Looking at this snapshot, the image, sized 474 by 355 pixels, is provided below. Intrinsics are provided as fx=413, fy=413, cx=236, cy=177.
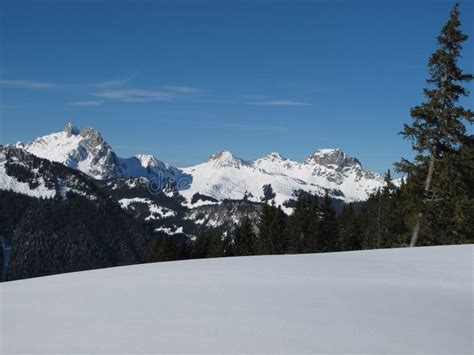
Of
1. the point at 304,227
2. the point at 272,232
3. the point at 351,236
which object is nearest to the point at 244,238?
the point at 272,232

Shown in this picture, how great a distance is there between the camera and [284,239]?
48.7 meters

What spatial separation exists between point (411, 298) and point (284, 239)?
43.1 meters

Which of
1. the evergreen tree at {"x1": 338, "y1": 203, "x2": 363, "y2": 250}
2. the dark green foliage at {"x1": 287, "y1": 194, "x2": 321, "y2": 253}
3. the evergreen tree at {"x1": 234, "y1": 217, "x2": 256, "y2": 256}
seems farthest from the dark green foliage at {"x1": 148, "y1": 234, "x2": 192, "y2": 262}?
the evergreen tree at {"x1": 338, "y1": 203, "x2": 363, "y2": 250}

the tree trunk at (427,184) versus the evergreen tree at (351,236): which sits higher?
the tree trunk at (427,184)

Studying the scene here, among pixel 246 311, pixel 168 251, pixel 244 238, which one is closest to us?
pixel 246 311

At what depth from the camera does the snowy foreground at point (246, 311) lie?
4223 millimetres

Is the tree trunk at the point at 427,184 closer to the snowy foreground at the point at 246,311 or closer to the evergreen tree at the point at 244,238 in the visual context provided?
the snowy foreground at the point at 246,311

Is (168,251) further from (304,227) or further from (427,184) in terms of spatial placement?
(427,184)

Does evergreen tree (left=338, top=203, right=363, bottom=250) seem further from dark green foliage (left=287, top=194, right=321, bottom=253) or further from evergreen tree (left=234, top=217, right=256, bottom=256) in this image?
evergreen tree (left=234, top=217, right=256, bottom=256)

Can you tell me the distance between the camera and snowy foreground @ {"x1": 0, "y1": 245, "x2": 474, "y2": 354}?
4223 millimetres

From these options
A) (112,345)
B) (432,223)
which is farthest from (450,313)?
(432,223)

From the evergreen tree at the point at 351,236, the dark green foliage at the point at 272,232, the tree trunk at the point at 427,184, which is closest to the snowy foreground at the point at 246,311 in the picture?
the tree trunk at the point at 427,184

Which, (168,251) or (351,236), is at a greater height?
(351,236)

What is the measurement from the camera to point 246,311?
5258 millimetres
